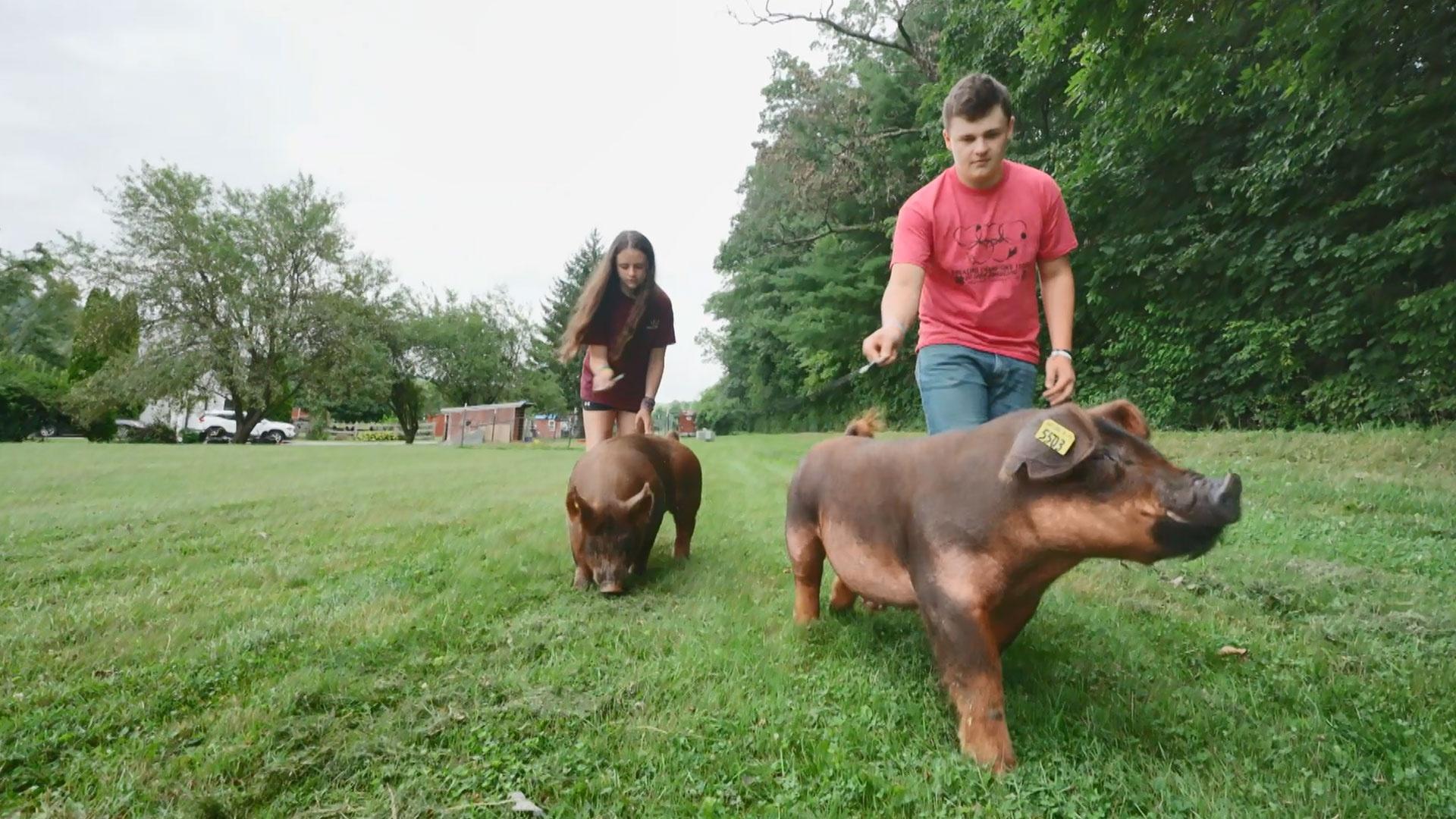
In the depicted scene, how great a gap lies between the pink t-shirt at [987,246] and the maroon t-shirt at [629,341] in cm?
269

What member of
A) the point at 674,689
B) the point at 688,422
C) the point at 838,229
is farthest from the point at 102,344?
the point at 674,689

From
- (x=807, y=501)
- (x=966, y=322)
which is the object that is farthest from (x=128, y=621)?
(x=966, y=322)

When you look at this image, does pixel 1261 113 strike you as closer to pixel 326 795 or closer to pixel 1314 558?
pixel 1314 558

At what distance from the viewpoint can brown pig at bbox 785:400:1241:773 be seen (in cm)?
170

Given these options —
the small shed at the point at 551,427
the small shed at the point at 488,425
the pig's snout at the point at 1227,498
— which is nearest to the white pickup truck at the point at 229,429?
the small shed at the point at 488,425

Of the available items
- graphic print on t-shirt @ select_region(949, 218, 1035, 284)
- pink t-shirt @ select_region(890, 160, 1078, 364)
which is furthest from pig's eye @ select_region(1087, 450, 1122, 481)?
graphic print on t-shirt @ select_region(949, 218, 1035, 284)

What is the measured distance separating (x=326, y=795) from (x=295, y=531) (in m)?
4.91

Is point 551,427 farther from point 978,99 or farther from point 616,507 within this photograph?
point 978,99

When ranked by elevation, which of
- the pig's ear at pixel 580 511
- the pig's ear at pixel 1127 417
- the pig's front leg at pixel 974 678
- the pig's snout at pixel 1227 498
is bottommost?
the pig's front leg at pixel 974 678

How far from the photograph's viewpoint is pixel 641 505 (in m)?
4.10

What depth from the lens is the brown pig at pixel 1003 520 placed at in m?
1.70

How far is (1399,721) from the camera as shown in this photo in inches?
84.1

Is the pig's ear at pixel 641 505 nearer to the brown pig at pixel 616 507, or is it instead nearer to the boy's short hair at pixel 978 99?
the brown pig at pixel 616 507

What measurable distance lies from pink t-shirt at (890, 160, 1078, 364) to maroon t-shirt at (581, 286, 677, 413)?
8.81 ft
